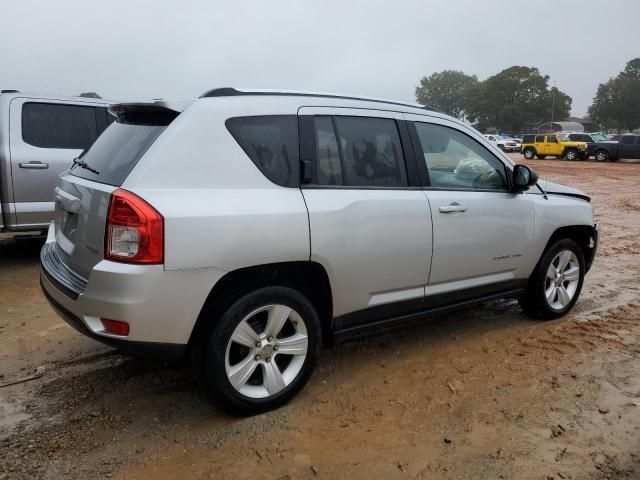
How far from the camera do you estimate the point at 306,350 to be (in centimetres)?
312

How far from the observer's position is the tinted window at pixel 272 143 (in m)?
2.93

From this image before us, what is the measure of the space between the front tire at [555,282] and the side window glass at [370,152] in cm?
169

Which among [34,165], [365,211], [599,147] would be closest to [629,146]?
[599,147]

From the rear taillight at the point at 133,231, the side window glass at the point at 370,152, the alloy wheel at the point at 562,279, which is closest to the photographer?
the rear taillight at the point at 133,231

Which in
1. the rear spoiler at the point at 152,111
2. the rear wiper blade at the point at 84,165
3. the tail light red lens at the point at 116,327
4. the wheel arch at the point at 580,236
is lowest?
the tail light red lens at the point at 116,327

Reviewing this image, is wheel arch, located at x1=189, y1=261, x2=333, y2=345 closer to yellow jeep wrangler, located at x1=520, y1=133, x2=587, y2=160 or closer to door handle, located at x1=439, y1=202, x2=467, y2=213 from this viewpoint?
door handle, located at x1=439, y1=202, x2=467, y2=213

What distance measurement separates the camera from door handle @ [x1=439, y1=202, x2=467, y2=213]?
3.60m

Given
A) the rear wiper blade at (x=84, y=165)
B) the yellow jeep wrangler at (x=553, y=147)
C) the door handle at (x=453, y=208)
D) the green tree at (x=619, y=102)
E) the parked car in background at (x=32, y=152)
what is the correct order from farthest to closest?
the green tree at (x=619, y=102)
the yellow jeep wrangler at (x=553, y=147)
the parked car in background at (x=32, y=152)
the door handle at (x=453, y=208)
the rear wiper blade at (x=84, y=165)

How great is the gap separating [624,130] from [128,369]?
327ft

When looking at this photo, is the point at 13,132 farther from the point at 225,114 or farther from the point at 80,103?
the point at 225,114

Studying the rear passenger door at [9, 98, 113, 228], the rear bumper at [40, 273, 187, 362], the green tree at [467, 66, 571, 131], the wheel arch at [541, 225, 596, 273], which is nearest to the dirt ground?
the rear bumper at [40, 273, 187, 362]

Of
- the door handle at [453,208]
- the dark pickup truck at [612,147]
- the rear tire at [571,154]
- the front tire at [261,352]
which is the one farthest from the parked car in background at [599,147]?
the front tire at [261,352]

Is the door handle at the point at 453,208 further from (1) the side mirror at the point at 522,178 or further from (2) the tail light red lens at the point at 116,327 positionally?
(2) the tail light red lens at the point at 116,327

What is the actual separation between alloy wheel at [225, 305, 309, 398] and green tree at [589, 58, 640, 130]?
93.7 m
